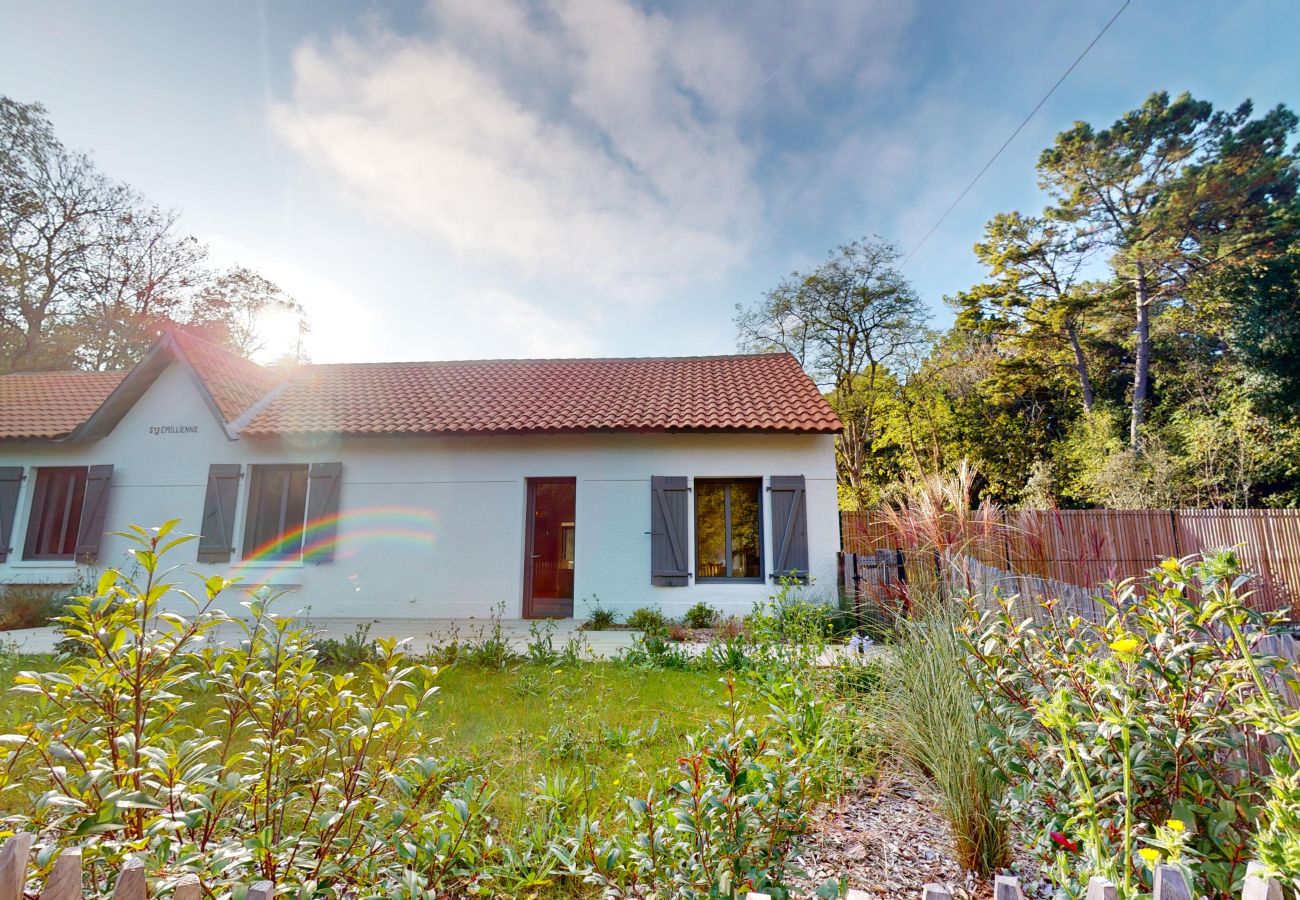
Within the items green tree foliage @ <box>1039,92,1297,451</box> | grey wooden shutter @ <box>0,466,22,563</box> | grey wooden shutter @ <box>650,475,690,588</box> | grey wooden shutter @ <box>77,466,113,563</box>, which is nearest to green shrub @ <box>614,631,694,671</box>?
grey wooden shutter @ <box>650,475,690,588</box>

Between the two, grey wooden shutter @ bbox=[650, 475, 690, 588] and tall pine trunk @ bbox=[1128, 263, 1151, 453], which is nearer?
grey wooden shutter @ bbox=[650, 475, 690, 588]

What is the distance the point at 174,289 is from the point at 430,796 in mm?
28775

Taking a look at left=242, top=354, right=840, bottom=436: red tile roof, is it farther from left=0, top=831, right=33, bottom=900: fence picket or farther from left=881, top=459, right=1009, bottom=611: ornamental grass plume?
left=0, top=831, right=33, bottom=900: fence picket

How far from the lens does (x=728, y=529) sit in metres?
9.39

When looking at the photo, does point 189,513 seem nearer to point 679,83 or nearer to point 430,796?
point 430,796

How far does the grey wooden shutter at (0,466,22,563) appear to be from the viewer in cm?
1013

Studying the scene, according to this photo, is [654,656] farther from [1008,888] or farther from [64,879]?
[64,879]

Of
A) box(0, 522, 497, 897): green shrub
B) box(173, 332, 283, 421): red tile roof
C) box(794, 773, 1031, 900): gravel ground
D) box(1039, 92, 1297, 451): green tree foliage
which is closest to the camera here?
box(0, 522, 497, 897): green shrub

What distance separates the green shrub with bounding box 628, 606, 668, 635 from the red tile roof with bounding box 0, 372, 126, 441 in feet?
37.7

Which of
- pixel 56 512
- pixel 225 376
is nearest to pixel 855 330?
pixel 225 376

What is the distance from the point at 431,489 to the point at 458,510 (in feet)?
2.18

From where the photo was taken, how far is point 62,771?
1376 millimetres

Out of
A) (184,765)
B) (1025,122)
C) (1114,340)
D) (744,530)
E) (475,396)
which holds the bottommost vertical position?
(184,765)

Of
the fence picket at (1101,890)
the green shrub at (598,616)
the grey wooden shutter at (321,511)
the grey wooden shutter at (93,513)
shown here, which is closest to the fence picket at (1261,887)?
the fence picket at (1101,890)
